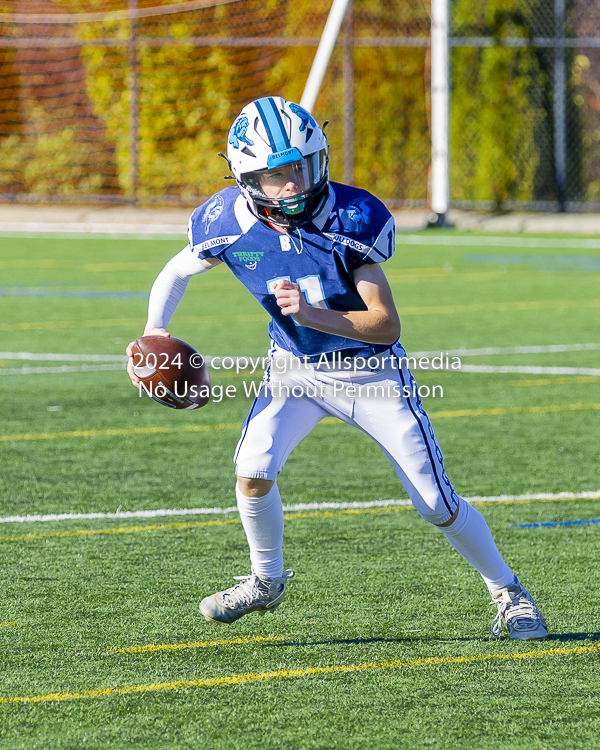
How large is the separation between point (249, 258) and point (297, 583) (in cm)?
121

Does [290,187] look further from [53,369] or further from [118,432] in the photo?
[53,369]

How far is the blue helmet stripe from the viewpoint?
395cm

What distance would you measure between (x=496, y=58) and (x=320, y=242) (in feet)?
56.9

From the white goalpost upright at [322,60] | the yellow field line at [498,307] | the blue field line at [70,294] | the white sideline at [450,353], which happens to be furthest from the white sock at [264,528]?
the white goalpost upright at [322,60]

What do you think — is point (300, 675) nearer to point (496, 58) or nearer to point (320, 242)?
point (320, 242)

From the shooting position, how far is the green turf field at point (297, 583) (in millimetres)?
Answer: 3328

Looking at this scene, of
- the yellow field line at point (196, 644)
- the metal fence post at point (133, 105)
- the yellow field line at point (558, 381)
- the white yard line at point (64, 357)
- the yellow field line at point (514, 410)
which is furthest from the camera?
the metal fence post at point (133, 105)

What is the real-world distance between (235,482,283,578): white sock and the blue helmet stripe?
1.08m

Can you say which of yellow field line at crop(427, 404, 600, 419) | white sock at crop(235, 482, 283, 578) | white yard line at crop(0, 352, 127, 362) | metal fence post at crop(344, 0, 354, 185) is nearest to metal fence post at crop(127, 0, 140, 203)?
metal fence post at crop(344, 0, 354, 185)

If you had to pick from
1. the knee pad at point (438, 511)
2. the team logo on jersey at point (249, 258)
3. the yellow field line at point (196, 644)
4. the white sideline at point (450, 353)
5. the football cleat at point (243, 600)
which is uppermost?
the team logo on jersey at point (249, 258)

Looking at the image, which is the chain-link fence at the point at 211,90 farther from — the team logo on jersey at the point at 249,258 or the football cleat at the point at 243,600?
the football cleat at the point at 243,600

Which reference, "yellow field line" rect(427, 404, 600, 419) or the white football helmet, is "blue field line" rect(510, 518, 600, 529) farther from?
"yellow field line" rect(427, 404, 600, 419)

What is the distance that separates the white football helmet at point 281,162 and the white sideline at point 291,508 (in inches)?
73.3

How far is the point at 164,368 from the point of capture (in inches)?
166
